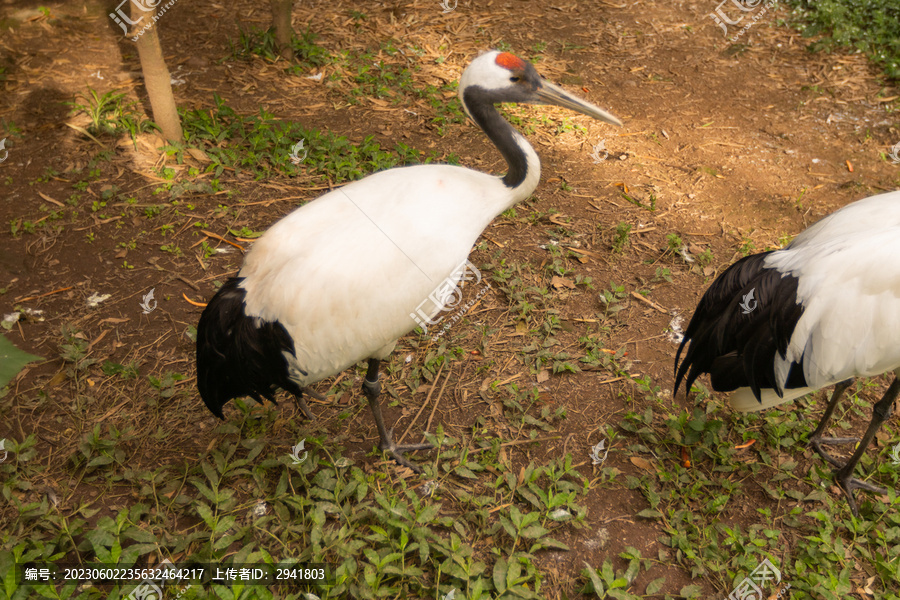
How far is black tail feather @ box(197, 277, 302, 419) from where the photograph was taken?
2.34 metres

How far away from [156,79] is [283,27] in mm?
1380

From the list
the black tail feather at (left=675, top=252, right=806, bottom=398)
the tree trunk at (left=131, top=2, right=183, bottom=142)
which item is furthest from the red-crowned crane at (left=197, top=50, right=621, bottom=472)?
the tree trunk at (left=131, top=2, right=183, bottom=142)

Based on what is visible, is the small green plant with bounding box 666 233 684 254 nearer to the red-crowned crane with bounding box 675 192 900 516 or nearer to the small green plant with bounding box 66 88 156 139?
the red-crowned crane with bounding box 675 192 900 516

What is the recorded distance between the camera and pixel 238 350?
237 centimetres

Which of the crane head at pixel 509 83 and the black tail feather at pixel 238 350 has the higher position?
the crane head at pixel 509 83

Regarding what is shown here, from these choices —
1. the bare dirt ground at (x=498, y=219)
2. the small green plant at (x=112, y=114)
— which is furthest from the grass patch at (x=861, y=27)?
the small green plant at (x=112, y=114)

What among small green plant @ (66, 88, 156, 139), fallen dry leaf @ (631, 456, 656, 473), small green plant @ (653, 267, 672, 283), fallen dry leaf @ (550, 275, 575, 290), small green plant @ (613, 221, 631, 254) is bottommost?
fallen dry leaf @ (631, 456, 656, 473)

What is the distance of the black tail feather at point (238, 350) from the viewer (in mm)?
2340

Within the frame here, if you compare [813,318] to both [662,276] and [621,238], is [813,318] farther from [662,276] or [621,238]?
[621,238]

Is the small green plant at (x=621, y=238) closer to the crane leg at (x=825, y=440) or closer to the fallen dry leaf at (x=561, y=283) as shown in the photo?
the fallen dry leaf at (x=561, y=283)

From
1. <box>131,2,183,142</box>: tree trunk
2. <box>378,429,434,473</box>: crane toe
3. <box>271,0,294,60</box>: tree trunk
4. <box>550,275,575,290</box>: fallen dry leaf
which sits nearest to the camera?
<box>378,429,434,473</box>: crane toe

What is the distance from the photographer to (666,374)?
3152 millimetres

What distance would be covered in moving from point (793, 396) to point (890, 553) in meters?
0.76

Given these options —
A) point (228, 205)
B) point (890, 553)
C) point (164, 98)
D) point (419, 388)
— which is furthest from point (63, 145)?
point (890, 553)
